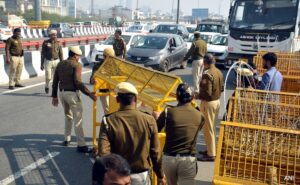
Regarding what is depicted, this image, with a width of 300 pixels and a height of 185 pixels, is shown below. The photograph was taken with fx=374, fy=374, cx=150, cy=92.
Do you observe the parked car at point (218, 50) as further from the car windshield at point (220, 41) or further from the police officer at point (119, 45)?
the police officer at point (119, 45)

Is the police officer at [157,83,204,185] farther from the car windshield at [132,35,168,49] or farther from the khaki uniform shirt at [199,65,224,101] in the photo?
the car windshield at [132,35,168,49]

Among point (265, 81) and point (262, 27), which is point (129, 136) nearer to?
point (265, 81)

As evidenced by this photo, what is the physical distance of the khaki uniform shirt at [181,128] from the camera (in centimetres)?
413

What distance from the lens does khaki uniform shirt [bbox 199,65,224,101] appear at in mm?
6285

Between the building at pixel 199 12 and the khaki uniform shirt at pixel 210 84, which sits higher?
the building at pixel 199 12

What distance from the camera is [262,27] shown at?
46.0 feet

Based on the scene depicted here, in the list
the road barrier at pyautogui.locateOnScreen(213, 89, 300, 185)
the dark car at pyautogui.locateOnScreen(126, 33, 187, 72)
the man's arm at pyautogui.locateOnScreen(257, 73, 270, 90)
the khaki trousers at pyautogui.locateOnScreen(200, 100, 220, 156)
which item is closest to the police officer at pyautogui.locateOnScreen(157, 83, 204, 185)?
the road barrier at pyautogui.locateOnScreen(213, 89, 300, 185)

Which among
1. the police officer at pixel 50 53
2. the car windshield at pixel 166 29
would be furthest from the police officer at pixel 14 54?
Answer: the car windshield at pixel 166 29

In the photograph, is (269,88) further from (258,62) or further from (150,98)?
(258,62)

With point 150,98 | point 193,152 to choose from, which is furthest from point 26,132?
point 193,152

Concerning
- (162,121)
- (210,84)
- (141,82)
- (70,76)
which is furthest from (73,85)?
(162,121)

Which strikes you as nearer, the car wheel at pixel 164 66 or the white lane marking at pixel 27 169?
the white lane marking at pixel 27 169

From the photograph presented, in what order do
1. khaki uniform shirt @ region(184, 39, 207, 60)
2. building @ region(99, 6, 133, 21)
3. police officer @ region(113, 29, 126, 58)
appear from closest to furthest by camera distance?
1. khaki uniform shirt @ region(184, 39, 207, 60)
2. police officer @ region(113, 29, 126, 58)
3. building @ region(99, 6, 133, 21)

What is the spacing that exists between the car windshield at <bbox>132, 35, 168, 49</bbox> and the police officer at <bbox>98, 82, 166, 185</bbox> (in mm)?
12393
